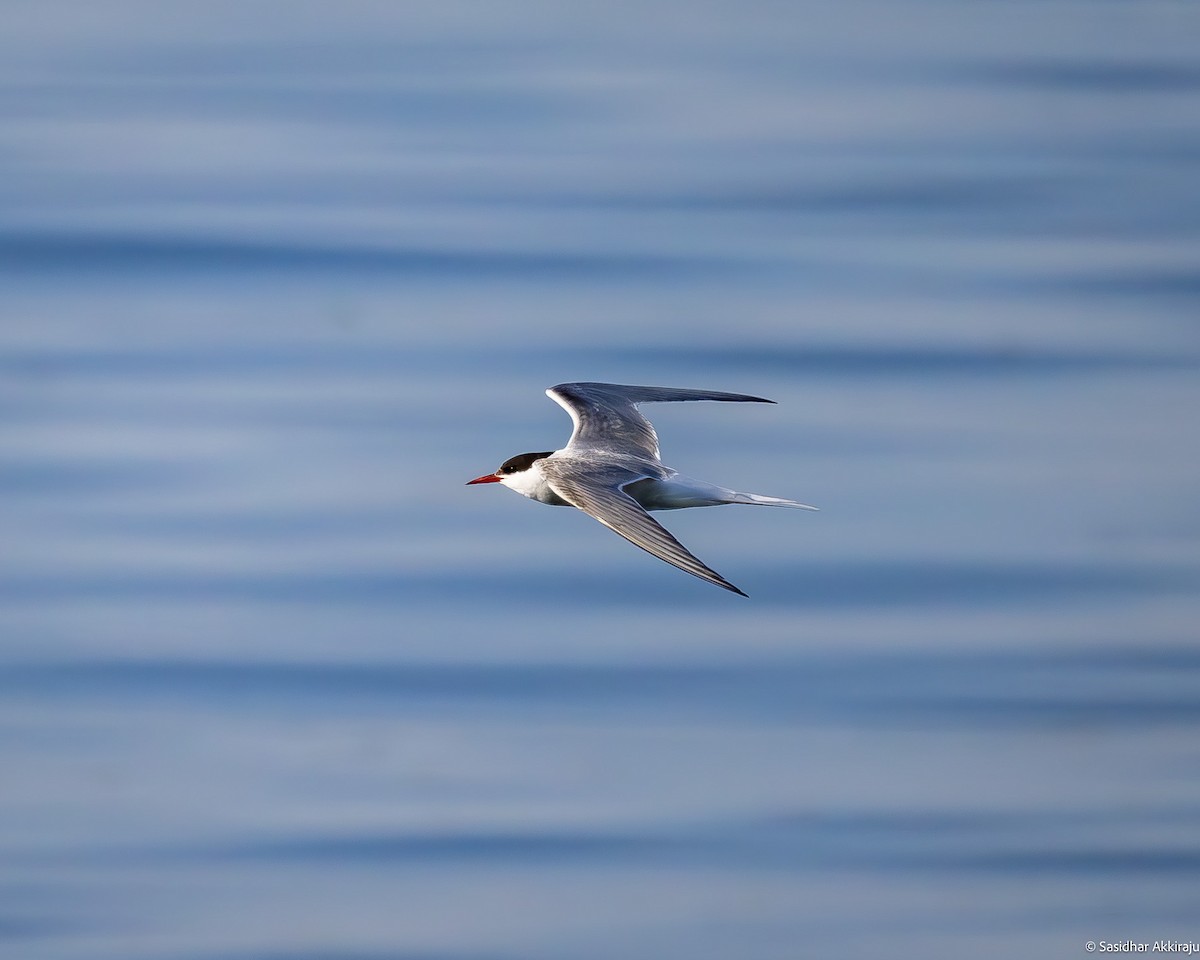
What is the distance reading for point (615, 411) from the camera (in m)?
10.5

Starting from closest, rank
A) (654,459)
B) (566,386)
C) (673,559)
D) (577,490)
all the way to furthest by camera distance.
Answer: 1. (673,559)
2. (577,490)
3. (654,459)
4. (566,386)

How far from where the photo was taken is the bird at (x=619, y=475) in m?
7.68

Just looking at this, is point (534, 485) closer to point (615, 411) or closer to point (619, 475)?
point (619, 475)

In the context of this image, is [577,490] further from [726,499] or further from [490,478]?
[490,478]

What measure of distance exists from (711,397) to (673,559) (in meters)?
3.62

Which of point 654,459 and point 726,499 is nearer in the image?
point 726,499

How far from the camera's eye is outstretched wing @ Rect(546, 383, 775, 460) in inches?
396

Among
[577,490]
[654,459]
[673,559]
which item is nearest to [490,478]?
[654,459]

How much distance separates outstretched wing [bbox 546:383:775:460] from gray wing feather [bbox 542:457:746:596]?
689mm

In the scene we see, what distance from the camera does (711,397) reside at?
1053cm

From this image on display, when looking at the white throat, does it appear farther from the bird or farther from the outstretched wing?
the outstretched wing

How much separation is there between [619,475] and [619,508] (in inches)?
36.2

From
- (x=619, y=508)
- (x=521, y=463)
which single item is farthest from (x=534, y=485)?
(x=619, y=508)

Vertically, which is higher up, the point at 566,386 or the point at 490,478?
the point at 566,386
